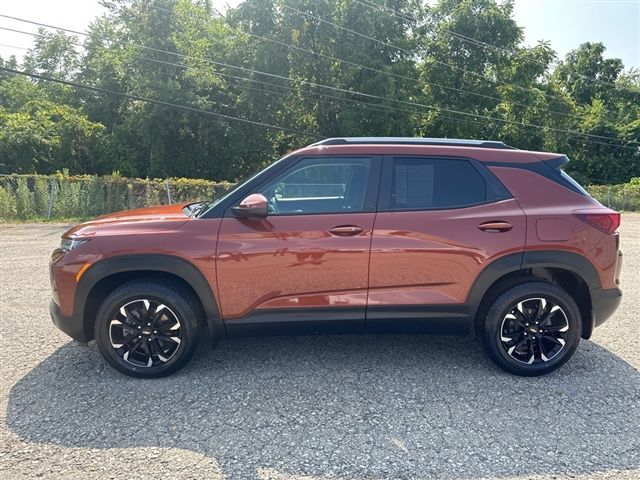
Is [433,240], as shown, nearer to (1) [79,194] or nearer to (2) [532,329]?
(2) [532,329]

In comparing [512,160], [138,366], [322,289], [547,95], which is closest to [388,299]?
[322,289]

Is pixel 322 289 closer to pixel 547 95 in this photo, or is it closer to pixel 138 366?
pixel 138 366

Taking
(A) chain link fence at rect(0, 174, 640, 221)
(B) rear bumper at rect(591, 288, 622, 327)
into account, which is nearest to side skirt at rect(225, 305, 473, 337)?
(B) rear bumper at rect(591, 288, 622, 327)

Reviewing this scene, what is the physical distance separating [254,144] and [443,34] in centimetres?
1523

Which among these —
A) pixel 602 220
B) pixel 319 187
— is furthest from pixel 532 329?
pixel 319 187

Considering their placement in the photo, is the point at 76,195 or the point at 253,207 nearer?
the point at 253,207

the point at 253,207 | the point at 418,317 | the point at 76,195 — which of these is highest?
the point at 253,207

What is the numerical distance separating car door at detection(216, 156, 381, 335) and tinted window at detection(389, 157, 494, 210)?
200mm

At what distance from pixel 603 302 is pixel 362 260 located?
1976 mm

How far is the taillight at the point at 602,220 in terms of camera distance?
3326 mm

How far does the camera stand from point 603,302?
3.42 metres

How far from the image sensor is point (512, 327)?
134 inches

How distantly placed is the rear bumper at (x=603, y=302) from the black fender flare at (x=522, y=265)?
197 millimetres

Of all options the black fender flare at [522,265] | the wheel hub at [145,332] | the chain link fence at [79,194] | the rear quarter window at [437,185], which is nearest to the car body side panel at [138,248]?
the wheel hub at [145,332]
